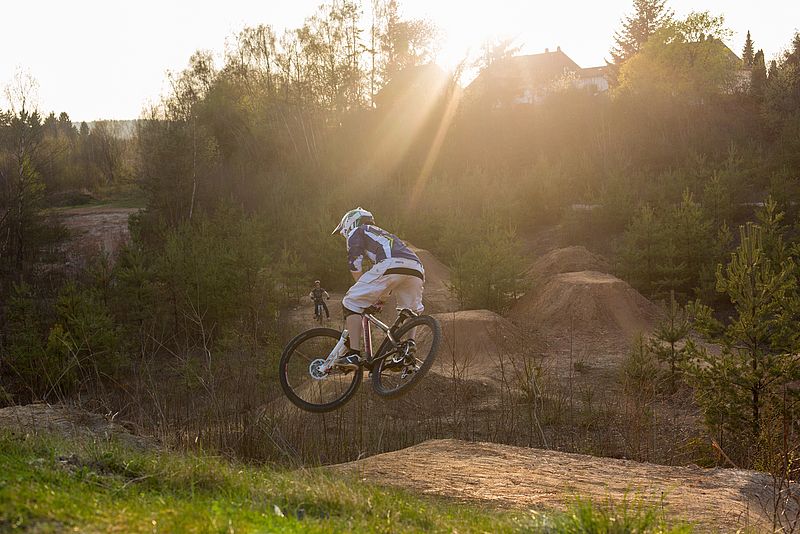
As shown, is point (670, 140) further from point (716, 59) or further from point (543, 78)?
point (543, 78)

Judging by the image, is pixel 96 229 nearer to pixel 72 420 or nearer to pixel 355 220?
pixel 72 420

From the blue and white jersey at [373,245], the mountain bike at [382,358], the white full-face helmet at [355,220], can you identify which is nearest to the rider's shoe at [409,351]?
the mountain bike at [382,358]

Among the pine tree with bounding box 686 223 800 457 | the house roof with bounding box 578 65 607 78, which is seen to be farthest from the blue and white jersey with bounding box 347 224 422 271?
the house roof with bounding box 578 65 607 78

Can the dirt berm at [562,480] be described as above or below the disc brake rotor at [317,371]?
below

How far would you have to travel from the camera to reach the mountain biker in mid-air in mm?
Answer: 8898

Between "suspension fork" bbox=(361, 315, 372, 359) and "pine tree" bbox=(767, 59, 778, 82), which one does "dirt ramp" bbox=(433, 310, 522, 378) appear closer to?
"suspension fork" bbox=(361, 315, 372, 359)

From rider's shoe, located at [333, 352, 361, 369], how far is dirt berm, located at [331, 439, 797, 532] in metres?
1.10

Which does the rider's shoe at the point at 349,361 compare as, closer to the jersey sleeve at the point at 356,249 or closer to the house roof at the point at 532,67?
the jersey sleeve at the point at 356,249

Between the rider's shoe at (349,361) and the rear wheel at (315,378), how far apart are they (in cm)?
9

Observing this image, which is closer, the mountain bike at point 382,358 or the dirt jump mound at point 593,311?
the mountain bike at point 382,358

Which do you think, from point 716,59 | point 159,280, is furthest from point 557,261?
point 716,59

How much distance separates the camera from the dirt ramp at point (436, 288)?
2128 centimetres

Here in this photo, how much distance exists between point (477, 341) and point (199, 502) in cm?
1315

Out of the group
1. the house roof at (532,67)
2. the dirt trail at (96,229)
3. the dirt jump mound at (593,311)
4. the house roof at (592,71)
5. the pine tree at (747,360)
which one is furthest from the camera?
the house roof at (592,71)
